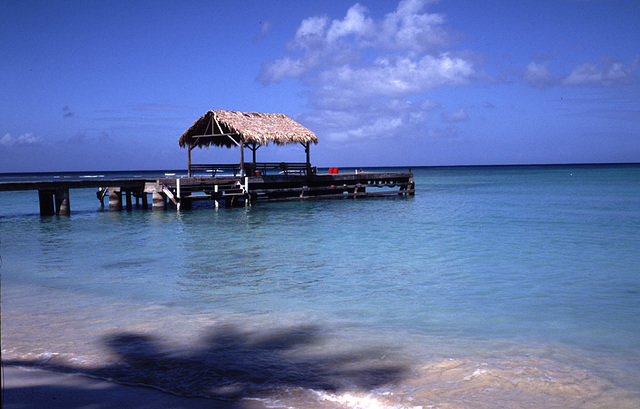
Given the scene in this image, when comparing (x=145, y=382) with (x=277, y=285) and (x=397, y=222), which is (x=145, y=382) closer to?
(x=277, y=285)

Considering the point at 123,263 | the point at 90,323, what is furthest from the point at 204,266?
the point at 90,323

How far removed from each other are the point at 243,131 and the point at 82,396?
19.9 m

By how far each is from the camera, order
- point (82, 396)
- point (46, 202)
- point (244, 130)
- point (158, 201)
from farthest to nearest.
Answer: point (158, 201)
point (244, 130)
point (46, 202)
point (82, 396)

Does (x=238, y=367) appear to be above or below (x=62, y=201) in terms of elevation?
below

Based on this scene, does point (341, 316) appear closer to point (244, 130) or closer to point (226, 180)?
point (244, 130)

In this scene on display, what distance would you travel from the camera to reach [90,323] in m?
6.55

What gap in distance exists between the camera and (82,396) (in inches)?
163

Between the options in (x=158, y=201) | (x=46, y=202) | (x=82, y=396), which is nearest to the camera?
(x=82, y=396)

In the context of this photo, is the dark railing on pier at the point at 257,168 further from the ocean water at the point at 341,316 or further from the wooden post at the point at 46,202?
the ocean water at the point at 341,316

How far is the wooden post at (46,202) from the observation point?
23219 mm

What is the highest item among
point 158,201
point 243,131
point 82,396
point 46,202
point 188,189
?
point 243,131

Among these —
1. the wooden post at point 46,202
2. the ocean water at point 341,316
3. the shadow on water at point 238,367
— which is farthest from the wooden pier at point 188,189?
the shadow on water at point 238,367

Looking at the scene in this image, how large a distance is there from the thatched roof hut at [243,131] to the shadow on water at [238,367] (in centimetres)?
1829

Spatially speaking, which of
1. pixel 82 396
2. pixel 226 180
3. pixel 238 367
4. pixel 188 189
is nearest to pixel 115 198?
pixel 188 189
